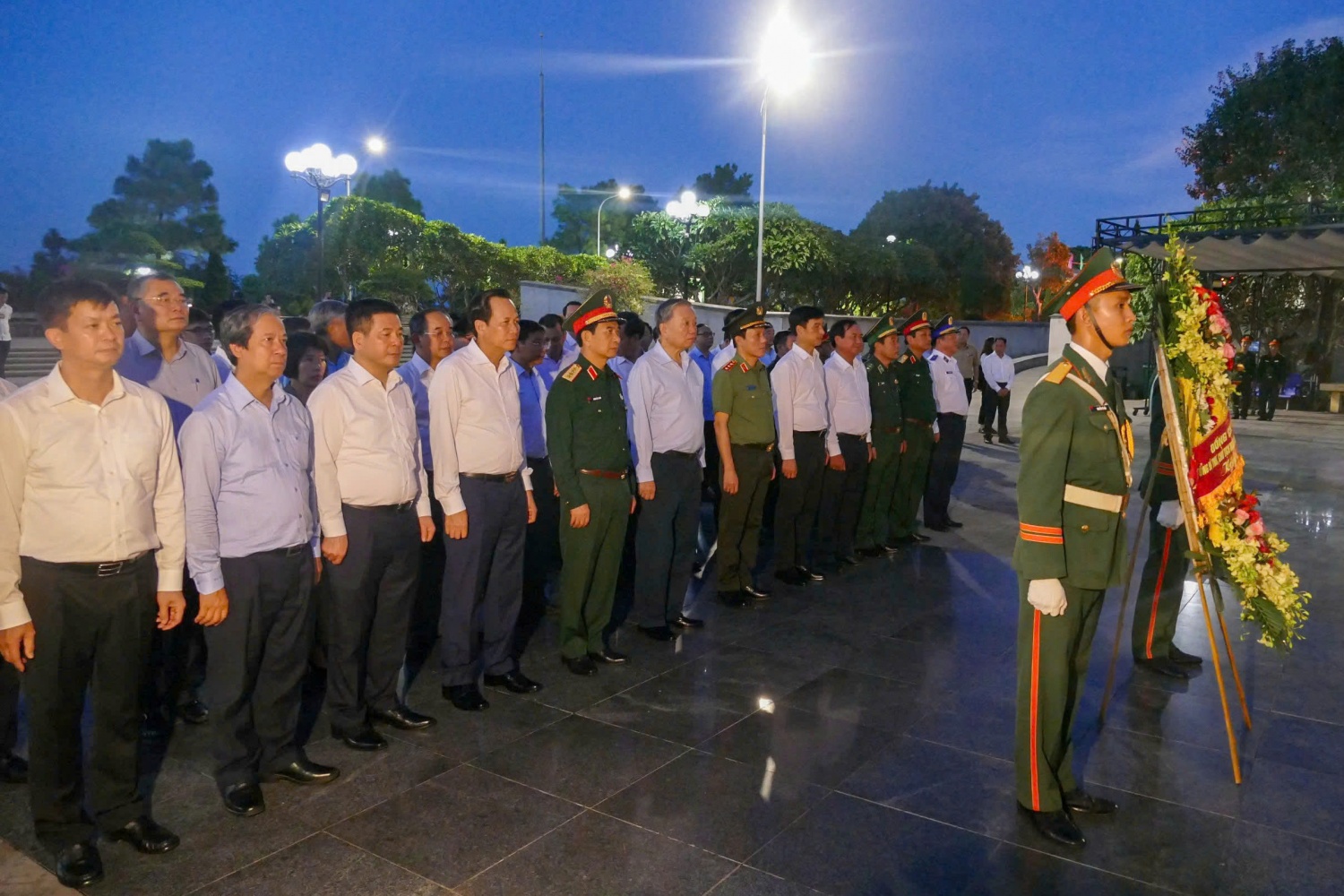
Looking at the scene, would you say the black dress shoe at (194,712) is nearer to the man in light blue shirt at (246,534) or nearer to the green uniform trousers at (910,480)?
the man in light blue shirt at (246,534)

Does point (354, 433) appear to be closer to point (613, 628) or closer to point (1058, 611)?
point (613, 628)

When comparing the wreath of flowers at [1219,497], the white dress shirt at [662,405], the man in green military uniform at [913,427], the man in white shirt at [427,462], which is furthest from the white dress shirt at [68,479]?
the man in green military uniform at [913,427]

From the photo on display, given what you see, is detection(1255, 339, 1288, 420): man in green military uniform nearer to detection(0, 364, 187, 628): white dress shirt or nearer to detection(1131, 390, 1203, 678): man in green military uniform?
detection(1131, 390, 1203, 678): man in green military uniform

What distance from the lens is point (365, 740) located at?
12.6 feet

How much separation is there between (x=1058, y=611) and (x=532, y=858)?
190 centimetres

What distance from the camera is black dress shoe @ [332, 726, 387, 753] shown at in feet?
12.6

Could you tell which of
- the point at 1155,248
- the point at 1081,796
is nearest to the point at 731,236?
the point at 1155,248

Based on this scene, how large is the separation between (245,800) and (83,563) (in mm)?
1034

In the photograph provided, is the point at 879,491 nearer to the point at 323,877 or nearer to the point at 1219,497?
the point at 1219,497

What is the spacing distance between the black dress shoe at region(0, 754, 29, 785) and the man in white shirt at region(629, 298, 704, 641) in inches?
114

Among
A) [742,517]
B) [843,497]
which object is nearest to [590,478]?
[742,517]

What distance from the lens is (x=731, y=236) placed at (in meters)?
27.9

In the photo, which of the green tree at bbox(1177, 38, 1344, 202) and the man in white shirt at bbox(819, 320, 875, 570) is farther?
the green tree at bbox(1177, 38, 1344, 202)

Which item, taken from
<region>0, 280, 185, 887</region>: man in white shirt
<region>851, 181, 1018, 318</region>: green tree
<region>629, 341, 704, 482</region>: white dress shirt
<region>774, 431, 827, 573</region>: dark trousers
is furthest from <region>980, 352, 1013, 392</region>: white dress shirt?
<region>851, 181, 1018, 318</region>: green tree
